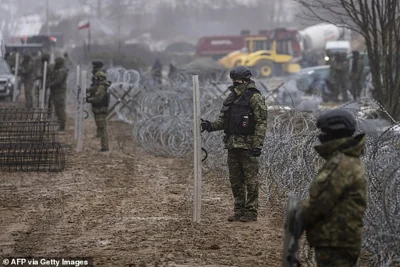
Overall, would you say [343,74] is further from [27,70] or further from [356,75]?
[27,70]

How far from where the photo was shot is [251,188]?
10.1 m

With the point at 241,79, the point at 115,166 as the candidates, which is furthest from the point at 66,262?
the point at 115,166

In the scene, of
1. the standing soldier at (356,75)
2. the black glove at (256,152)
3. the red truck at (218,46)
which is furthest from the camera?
the red truck at (218,46)

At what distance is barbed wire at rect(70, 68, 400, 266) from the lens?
733cm

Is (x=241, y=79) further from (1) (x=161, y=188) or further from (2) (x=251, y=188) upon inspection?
(1) (x=161, y=188)

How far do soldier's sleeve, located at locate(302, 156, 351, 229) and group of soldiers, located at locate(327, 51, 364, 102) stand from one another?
20851 millimetres

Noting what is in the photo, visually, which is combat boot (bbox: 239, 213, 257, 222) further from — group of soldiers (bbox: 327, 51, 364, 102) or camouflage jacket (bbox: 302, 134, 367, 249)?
group of soldiers (bbox: 327, 51, 364, 102)

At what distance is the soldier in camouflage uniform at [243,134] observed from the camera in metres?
9.98

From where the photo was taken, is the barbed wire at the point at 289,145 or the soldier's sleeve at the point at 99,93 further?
the soldier's sleeve at the point at 99,93

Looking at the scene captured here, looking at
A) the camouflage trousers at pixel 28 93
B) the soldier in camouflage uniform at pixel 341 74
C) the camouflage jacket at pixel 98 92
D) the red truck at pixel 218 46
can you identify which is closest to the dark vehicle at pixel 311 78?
the soldier in camouflage uniform at pixel 341 74

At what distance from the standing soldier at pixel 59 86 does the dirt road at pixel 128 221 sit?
19.7ft

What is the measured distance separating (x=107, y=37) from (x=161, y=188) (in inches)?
2249

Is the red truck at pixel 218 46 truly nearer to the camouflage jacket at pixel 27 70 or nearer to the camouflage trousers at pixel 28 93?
the camouflage jacket at pixel 27 70

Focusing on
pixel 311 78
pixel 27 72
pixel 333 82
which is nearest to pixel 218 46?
pixel 311 78
